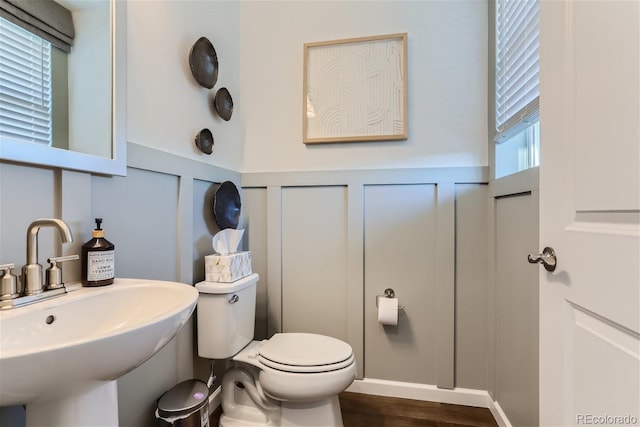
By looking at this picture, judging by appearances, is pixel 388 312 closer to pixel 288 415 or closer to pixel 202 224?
pixel 288 415

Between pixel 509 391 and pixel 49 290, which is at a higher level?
pixel 49 290

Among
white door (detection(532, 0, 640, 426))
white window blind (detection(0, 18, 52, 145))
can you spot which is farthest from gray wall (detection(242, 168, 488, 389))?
white window blind (detection(0, 18, 52, 145))

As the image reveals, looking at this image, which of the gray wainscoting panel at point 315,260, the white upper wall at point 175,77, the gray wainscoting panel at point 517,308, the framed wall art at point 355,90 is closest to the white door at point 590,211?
the gray wainscoting panel at point 517,308

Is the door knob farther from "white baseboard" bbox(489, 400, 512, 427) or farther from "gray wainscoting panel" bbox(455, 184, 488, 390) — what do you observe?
"white baseboard" bbox(489, 400, 512, 427)

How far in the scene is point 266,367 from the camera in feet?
4.12

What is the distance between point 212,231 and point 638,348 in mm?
1533

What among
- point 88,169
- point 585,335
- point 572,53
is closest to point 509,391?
point 585,335

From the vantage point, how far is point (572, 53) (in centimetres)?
65

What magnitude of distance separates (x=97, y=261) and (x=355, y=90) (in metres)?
1.48

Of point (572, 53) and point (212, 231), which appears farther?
point (212, 231)

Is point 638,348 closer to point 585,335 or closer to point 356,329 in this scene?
point 585,335

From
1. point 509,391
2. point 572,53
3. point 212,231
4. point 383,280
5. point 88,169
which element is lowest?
point 509,391

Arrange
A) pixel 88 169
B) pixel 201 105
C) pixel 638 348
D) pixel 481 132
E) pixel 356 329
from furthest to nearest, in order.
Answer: pixel 356 329, pixel 481 132, pixel 201 105, pixel 88 169, pixel 638 348

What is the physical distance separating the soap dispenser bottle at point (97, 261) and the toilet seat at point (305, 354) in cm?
71
